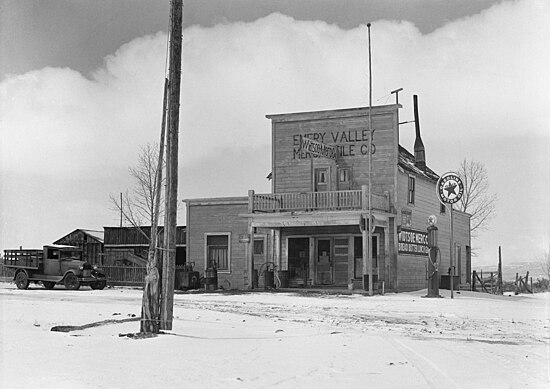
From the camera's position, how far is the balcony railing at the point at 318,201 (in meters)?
27.9

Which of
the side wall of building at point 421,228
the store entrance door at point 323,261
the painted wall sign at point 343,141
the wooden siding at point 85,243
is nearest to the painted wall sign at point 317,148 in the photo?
the painted wall sign at point 343,141

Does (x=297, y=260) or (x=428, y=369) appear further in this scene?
(x=297, y=260)

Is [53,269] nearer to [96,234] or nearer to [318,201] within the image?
[318,201]

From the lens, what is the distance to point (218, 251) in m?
33.1

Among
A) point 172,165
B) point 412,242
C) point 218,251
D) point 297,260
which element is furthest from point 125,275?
point 172,165

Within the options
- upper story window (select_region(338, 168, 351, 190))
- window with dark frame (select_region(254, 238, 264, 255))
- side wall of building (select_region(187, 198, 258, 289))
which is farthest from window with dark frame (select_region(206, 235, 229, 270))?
upper story window (select_region(338, 168, 351, 190))

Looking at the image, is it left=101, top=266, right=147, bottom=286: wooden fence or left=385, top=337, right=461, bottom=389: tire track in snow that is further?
left=101, top=266, right=147, bottom=286: wooden fence

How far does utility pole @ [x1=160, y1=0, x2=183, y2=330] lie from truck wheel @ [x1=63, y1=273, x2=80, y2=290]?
17.8 meters

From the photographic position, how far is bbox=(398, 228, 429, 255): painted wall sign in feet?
99.5

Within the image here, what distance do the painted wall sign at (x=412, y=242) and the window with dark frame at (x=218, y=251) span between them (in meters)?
7.77

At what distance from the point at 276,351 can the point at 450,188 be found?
1459 centimetres

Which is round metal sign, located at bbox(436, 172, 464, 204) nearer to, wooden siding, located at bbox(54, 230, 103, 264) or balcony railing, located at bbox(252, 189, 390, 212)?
balcony railing, located at bbox(252, 189, 390, 212)

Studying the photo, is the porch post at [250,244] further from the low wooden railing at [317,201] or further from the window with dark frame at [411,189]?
the window with dark frame at [411,189]

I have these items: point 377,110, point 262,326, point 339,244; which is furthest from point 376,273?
point 262,326
